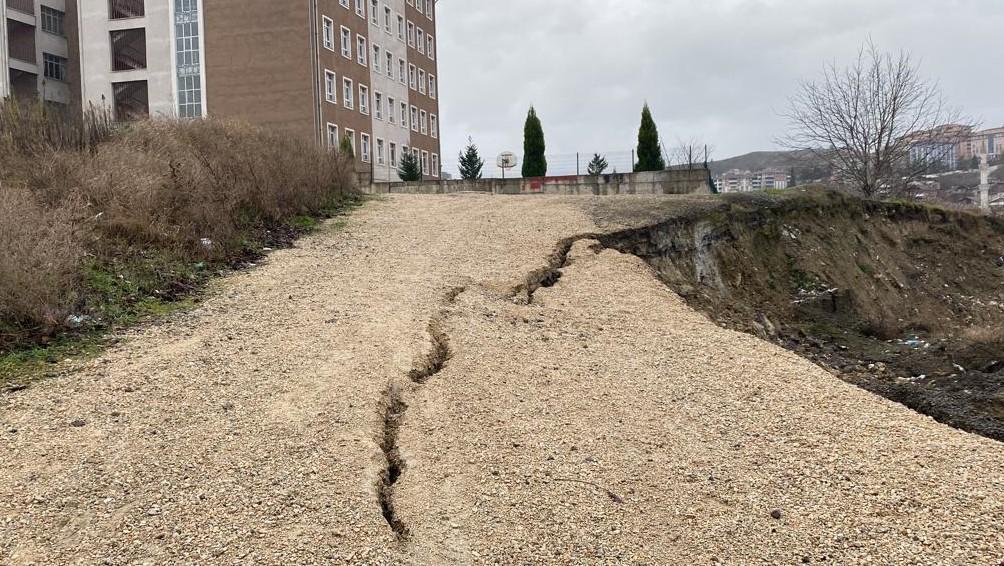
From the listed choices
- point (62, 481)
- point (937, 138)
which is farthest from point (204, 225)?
point (937, 138)

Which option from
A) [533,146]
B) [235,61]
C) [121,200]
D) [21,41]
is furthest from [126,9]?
[121,200]

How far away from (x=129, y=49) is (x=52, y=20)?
21.7 feet

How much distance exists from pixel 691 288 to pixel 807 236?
6236 mm

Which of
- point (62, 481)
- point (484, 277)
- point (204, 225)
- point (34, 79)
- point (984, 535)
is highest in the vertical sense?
point (34, 79)

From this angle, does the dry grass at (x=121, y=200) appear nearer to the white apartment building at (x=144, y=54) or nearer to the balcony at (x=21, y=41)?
the white apartment building at (x=144, y=54)

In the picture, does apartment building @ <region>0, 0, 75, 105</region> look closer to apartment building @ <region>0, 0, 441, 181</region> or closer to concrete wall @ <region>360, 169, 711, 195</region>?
apartment building @ <region>0, 0, 441, 181</region>

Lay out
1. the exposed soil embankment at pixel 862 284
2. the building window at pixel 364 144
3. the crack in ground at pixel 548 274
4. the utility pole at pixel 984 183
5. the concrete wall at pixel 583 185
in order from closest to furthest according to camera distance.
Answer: the exposed soil embankment at pixel 862 284, the crack in ground at pixel 548 274, the concrete wall at pixel 583 185, the utility pole at pixel 984 183, the building window at pixel 364 144

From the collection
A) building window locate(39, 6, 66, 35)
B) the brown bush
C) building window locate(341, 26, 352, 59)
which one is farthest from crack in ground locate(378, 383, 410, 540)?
building window locate(39, 6, 66, 35)

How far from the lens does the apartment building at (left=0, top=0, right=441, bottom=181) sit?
40125mm

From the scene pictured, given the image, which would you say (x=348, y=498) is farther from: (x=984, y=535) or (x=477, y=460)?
(x=984, y=535)

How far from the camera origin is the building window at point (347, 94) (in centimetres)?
4338

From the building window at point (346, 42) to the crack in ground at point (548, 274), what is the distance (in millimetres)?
35278

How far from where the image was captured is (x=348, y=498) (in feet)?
14.4

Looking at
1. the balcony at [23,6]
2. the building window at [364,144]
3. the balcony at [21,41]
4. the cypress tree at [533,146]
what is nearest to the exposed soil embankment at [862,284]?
the cypress tree at [533,146]
